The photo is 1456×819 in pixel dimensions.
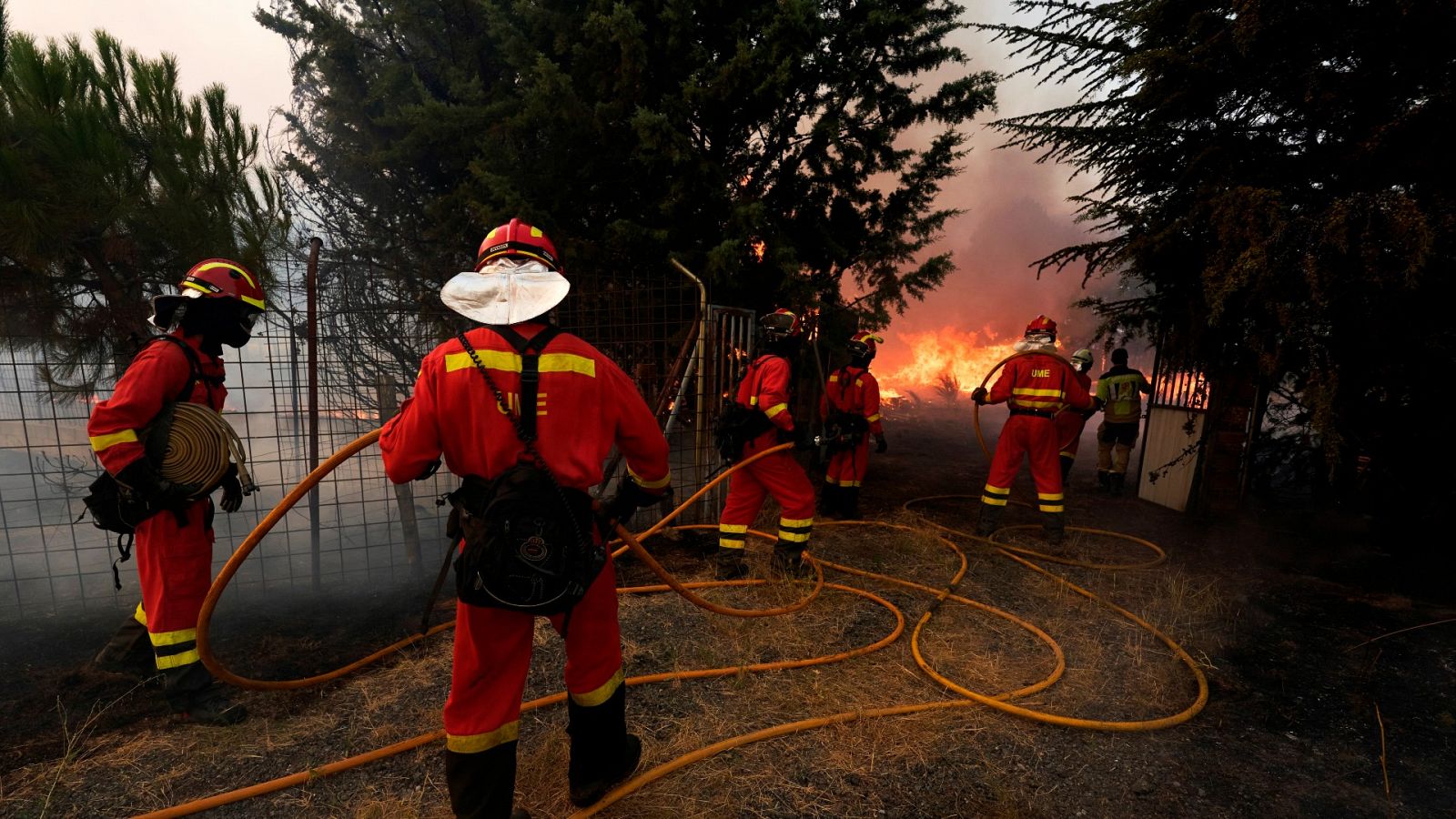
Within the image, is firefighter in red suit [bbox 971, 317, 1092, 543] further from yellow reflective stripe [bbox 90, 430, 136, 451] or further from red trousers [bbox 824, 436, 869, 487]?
yellow reflective stripe [bbox 90, 430, 136, 451]

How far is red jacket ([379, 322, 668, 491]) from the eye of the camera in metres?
2.03

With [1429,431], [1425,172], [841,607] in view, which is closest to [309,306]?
[841,607]

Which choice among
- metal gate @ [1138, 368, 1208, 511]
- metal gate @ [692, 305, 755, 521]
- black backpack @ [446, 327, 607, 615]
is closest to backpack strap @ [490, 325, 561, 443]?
black backpack @ [446, 327, 607, 615]

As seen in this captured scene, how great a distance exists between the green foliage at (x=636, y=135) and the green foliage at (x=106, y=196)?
2.18m

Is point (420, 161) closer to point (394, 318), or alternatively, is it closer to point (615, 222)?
point (394, 318)

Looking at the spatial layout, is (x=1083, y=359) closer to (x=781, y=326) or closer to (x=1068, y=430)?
(x=1068, y=430)

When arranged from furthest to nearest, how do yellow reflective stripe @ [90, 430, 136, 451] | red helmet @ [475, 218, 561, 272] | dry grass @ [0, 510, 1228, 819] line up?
yellow reflective stripe @ [90, 430, 136, 451]
dry grass @ [0, 510, 1228, 819]
red helmet @ [475, 218, 561, 272]

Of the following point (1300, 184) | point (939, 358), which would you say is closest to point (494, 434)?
point (1300, 184)

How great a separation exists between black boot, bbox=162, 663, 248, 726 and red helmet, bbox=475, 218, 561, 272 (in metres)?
2.76

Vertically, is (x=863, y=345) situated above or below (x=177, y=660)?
above

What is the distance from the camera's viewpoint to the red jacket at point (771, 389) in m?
4.72

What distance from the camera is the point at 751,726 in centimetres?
305

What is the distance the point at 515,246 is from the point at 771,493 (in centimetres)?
323

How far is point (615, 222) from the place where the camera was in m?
6.15
